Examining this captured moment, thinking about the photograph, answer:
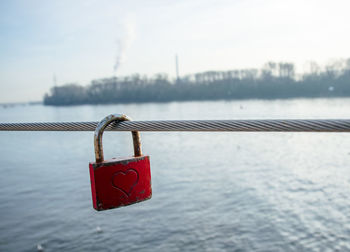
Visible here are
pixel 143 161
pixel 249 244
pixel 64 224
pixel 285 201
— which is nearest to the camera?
pixel 143 161

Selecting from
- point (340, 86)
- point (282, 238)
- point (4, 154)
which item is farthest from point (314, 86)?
point (282, 238)

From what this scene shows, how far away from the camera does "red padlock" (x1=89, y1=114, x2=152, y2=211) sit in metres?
1.15

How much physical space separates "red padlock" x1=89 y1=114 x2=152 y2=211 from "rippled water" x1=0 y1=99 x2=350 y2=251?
26.1ft

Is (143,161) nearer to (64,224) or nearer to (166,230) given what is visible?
(166,230)

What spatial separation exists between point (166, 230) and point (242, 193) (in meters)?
3.98

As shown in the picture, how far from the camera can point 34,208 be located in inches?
492

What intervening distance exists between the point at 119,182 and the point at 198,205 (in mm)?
10849

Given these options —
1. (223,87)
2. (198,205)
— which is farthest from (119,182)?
(223,87)

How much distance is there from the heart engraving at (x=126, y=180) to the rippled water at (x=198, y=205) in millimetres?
7988

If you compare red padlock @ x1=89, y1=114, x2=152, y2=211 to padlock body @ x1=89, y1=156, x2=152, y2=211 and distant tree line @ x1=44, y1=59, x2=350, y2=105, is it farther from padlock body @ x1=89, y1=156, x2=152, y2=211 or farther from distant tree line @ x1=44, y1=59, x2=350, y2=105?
distant tree line @ x1=44, y1=59, x2=350, y2=105

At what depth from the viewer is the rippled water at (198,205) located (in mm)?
9188

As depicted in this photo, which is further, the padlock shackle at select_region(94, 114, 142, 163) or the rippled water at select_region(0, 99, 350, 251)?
the rippled water at select_region(0, 99, 350, 251)

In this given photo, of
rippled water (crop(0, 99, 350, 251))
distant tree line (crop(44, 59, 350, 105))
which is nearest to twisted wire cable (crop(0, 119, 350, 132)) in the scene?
rippled water (crop(0, 99, 350, 251))

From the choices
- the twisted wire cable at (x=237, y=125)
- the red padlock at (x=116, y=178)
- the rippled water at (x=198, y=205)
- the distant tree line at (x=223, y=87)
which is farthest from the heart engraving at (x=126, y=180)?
the distant tree line at (x=223, y=87)
